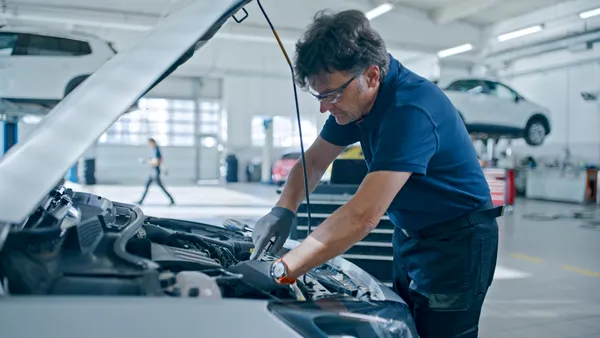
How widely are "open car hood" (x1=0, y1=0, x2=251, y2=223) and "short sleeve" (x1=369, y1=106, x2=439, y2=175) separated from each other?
1.75 ft

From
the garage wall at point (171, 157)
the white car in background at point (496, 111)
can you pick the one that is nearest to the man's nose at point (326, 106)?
the white car in background at point (496, 111)

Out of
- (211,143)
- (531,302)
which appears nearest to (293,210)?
(531,302)

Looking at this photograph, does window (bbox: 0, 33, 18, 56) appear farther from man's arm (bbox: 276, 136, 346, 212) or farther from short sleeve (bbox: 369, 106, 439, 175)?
short sleeve (bbox: 369, 106, 439, 175)

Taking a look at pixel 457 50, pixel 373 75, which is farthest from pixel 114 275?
pixel 457 50

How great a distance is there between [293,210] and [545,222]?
7564 mm

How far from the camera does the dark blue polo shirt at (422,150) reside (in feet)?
4.27

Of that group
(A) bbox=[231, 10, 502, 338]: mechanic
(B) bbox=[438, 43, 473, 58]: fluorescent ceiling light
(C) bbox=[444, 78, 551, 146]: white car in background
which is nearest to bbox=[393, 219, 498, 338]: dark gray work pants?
(A) bbox=[231, 10, 502, 338]: mechanic

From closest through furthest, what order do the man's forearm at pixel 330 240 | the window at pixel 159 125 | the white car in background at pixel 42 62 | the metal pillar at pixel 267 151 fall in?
1. the man's forearm at pixel 330 240
2. the white car in background at pixel 42 62
3. the metal pillar at pixel 267 151
4. the window at pixel 159 125

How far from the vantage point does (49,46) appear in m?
6.45

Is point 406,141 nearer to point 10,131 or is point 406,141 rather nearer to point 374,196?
point 374,196

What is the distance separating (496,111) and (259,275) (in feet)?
27.6

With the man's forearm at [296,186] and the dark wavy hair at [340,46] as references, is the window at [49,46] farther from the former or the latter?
the dark wavy hair at [340,46]

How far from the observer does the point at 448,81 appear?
8.54 m

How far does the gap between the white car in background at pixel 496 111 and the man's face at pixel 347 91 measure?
714 centimetres
